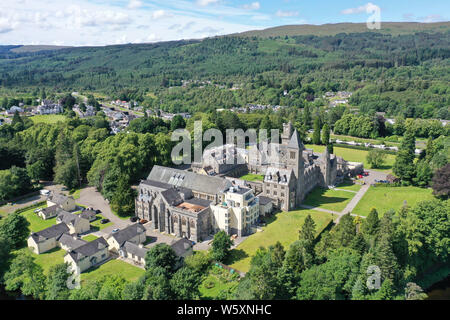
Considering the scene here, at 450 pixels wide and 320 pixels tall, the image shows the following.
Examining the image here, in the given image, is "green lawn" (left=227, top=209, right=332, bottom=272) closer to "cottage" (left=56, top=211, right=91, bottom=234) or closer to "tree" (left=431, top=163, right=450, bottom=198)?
"tree" (left=431, top=163, right=450, bottom=198)

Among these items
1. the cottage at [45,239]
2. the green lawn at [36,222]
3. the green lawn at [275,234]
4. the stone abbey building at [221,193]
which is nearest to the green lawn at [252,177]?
the stone abbey building at [221,193]

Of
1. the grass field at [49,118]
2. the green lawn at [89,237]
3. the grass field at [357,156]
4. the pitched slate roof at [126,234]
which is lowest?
the green lawn at [89,237]

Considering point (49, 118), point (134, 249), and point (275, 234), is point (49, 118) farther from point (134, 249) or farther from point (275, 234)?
point (275, 234)

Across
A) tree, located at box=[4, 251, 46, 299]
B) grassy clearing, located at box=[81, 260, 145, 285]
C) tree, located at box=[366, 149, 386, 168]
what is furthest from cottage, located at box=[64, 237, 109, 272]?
tree, located at box=[366, 149, 386, 168]

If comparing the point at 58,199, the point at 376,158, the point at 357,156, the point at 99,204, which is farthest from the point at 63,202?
the point at 357,156

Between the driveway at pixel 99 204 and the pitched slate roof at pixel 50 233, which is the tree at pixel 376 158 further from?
the pitched slate roof at pixel 50 233

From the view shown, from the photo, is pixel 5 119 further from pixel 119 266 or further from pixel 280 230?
pixel 280 230

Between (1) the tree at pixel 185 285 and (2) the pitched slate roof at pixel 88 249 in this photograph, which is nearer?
(1) the tree at pixel 185 285
